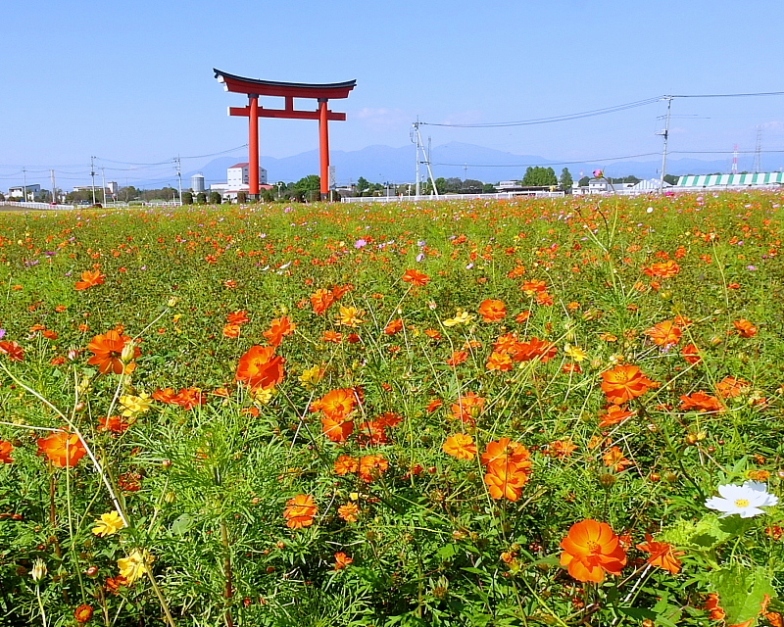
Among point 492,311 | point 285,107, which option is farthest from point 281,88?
point 492,311

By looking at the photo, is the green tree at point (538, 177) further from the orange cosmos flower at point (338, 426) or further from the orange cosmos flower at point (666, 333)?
the orange cosmos flower at point (338, 426)

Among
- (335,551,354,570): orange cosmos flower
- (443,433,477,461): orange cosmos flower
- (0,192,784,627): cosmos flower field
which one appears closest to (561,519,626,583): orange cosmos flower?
(0,192,784,627): cosmos flower field

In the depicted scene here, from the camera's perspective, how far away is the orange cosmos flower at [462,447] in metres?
1.05

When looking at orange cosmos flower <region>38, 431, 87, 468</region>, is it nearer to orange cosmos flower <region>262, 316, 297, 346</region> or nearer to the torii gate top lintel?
orange cosmos flower <region>262, 316, 297, 346</region>

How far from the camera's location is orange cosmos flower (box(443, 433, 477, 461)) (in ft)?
3.43

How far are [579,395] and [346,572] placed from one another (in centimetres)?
70

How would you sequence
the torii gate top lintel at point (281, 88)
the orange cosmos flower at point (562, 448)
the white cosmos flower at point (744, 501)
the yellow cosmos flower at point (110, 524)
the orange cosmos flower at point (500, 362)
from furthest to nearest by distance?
the torii gate top lintel at point (281, 88), the orange cosmos flower at point (500, 362), the orange cosmos flower at point (562, 448), the yellow cosmos flower at point (110, 524), the white cosmos flower at point (744, 501)

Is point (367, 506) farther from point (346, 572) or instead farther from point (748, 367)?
point (748, 367)

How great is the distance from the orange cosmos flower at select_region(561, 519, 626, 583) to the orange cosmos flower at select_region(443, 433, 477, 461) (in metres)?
0.26

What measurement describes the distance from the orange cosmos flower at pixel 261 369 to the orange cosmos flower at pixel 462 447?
31cm

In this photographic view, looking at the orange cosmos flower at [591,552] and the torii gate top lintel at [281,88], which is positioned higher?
the torii gate top lintel at [281,88]

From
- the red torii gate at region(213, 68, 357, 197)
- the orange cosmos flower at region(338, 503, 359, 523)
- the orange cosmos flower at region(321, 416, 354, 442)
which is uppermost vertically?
the red torii gate at region(213, 68, 357, 197)

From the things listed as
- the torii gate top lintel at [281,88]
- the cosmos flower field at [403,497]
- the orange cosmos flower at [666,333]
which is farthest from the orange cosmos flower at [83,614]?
the torii gate top lintel at [281,88]

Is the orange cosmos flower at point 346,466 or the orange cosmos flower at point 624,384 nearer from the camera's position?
the orange cosmos flower at point 624,384
